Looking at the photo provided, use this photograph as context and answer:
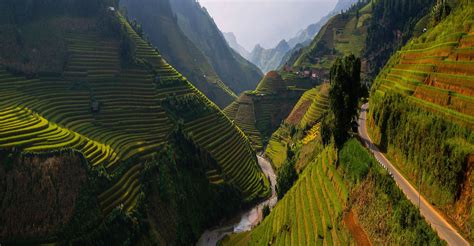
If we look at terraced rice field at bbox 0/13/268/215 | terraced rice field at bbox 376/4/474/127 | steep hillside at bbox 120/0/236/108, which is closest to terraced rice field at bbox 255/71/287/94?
steep hillside at bbox 120/0/236/108

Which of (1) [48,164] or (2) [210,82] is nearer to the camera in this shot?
(1) [48,164]

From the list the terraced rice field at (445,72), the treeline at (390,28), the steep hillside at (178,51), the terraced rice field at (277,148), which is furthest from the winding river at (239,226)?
the steep hillside at (178,51)

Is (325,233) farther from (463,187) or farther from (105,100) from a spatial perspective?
A: (105,100)

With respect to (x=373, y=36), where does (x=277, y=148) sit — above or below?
below

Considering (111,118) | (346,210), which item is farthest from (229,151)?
(346,210)

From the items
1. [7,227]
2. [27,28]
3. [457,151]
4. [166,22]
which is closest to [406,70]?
[457,151]

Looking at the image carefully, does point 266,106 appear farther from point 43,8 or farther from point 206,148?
point 43,8
